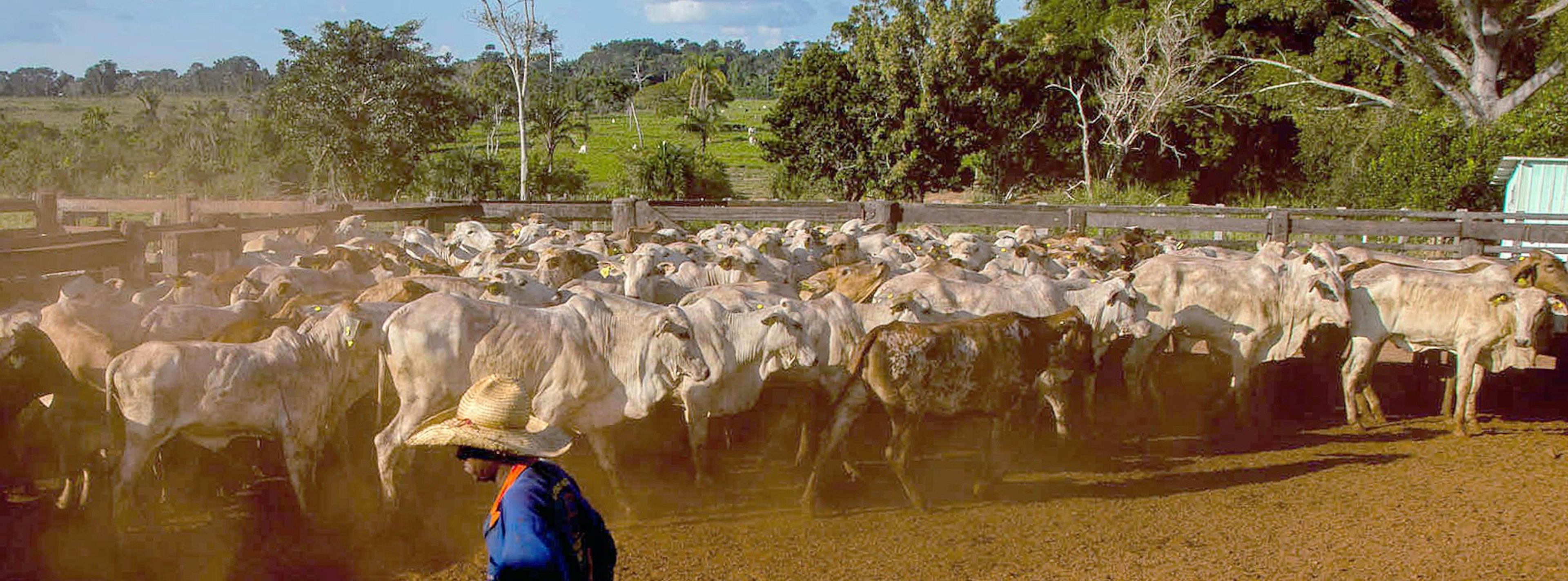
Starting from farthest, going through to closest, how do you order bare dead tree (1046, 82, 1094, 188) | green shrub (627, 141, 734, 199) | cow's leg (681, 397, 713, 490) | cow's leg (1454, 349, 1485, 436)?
1. green shrub (627, 141, 734, 199)
2. bare dead tree (1046, 82, 1094, 188)
3. cow's leg (1454, 349, 1485, 436)
4. cow's leg (681, 397, 713, 490)

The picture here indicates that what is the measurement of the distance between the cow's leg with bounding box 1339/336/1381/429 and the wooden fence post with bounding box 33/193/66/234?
16332 millimetres

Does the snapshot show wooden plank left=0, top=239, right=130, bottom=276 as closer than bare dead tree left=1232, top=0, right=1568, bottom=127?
Yes

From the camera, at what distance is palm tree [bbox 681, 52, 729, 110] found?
94812mm

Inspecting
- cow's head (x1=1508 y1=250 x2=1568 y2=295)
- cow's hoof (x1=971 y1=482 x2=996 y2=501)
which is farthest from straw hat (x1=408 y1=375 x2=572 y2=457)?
cow's head (x1=1508 y1=250 x2=1568 y2=295)

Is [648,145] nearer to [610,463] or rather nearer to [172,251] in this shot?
[172,251]

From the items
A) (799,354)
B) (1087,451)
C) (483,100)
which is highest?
(483,100)

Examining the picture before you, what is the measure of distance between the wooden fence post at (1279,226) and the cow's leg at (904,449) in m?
12.1

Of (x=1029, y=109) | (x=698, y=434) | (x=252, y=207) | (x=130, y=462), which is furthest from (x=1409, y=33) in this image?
(x=130, y=462)

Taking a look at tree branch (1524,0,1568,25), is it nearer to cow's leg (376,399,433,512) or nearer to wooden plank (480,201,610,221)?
wooden plank (480,201,610,221)

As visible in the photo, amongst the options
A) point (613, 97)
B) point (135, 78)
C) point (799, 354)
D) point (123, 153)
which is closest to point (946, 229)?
point (799, 354)

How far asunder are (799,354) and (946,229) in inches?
748

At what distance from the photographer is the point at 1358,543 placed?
7.78m

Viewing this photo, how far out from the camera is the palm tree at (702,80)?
3733 inches

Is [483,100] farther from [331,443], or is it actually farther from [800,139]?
[331,443]
